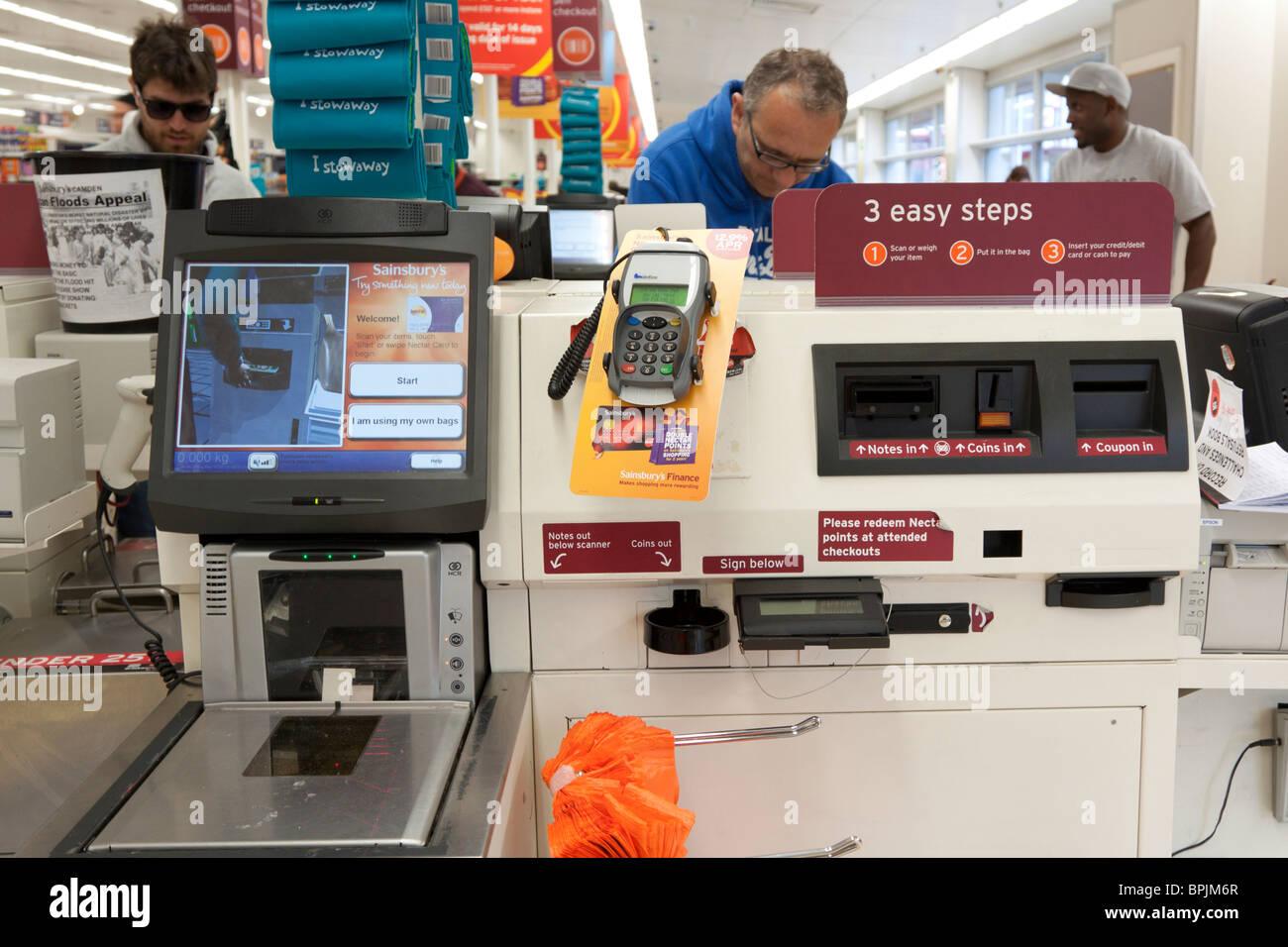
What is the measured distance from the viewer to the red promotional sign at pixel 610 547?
4.45 feet

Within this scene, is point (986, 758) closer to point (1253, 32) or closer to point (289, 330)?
point (289, 330)

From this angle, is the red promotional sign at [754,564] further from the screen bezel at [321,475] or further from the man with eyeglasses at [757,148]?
the man with eyeglasses at [757,148]

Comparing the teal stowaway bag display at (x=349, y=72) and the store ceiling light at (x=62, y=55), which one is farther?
the store ceiling light at (x=62, y=55)

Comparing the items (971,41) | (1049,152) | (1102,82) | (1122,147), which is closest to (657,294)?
(1102,82)

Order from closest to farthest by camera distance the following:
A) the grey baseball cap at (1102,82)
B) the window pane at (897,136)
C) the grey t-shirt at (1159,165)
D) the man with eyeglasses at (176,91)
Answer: the man with eyeglasses at (176,91) → the grey baseball cap at (1102,82) → the grey t-shirt at (1159,165) → the window pane at (897,136)

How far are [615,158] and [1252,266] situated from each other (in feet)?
36.4

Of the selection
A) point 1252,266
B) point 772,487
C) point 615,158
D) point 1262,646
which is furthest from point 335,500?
point 615,158

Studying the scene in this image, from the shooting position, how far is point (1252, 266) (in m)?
6.20

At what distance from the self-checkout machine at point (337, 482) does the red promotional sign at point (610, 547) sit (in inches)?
3.0

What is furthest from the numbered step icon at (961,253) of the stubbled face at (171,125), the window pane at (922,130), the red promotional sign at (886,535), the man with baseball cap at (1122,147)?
the window pane at (922,130)

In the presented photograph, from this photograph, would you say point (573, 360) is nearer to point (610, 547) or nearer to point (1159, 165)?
point (610, 547)

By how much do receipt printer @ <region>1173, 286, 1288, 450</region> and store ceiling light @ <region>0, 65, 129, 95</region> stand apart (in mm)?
16088

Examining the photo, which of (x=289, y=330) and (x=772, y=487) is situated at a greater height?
(x=289, y=330)

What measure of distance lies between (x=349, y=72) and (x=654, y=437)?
119 centimetres
